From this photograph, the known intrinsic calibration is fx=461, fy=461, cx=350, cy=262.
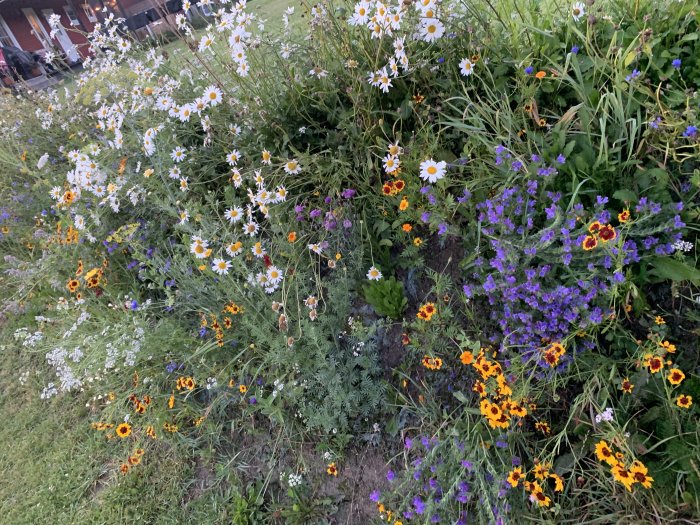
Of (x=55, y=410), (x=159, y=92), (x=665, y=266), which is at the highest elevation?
(x=159, y=92)

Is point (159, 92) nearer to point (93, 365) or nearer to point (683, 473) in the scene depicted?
point (93, 365)

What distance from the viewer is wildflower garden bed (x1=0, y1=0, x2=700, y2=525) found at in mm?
1522

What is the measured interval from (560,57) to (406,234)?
1.00 meters

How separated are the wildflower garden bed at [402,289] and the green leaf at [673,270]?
0.04 ft

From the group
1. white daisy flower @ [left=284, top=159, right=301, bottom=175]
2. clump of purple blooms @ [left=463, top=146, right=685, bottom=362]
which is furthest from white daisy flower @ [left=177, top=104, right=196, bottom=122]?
clump of purple blooms @ [left=463, top=146, right=685, bottom=362]

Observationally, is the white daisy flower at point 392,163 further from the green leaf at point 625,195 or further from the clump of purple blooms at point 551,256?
the green leaf at point 625,195

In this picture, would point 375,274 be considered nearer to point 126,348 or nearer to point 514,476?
point 514,476

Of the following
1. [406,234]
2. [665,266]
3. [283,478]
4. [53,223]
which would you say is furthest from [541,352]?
[53,223]

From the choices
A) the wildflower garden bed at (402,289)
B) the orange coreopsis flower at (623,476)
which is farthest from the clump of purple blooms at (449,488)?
the orange coreopsis flower at (623,476)

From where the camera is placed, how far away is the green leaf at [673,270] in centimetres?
144

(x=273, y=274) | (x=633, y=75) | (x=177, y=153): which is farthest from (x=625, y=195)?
(x=177, y=153)

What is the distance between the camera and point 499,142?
6.45 ft

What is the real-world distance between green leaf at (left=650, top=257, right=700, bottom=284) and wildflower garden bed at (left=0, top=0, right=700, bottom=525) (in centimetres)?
1

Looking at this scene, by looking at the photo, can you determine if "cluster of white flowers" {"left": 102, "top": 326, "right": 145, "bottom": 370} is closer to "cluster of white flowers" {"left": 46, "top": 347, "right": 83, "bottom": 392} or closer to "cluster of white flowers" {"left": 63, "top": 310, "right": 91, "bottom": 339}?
"cluster of white flowers" {"left": 46, "top": 347, "right": 83, "bottom": 392}
